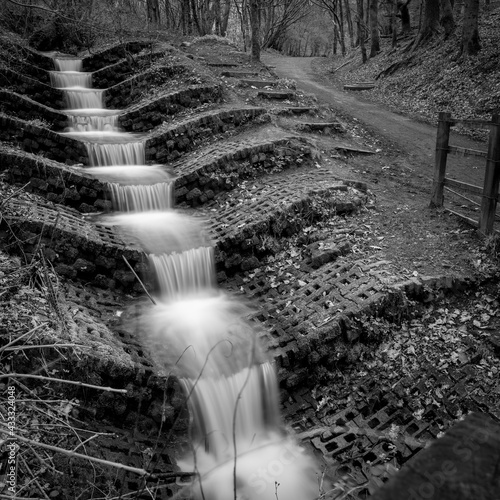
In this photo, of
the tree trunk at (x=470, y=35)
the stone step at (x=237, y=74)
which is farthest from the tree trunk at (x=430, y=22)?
the stone step at (x=237, y=74)

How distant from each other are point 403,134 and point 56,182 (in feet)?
31.6

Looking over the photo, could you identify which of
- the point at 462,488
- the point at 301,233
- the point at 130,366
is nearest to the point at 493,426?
the point at 462,488

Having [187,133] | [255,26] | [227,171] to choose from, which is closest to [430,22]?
[255,26]

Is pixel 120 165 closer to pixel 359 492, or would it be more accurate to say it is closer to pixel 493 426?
pixel 359 492

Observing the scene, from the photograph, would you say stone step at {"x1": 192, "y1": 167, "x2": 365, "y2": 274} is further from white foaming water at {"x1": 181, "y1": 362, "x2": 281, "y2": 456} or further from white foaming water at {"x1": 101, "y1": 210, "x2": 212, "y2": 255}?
white foaming water at {"x1": 181, "y1": 362, "x2": 281, "y2": 456}

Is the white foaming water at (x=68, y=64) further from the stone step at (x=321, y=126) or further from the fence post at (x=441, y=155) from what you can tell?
the fence post at (x=441, y=155)

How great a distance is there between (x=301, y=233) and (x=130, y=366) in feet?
13.5

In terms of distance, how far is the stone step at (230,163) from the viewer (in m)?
9.71

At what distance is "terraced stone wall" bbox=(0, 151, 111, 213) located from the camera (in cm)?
856

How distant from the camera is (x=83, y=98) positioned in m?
14.4

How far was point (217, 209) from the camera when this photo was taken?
9.37m

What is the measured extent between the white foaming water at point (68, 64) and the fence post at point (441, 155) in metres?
13.7

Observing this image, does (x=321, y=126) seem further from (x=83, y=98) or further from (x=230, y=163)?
(x=83, y=98)

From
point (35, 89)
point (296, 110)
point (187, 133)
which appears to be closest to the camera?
point (187, 133)
